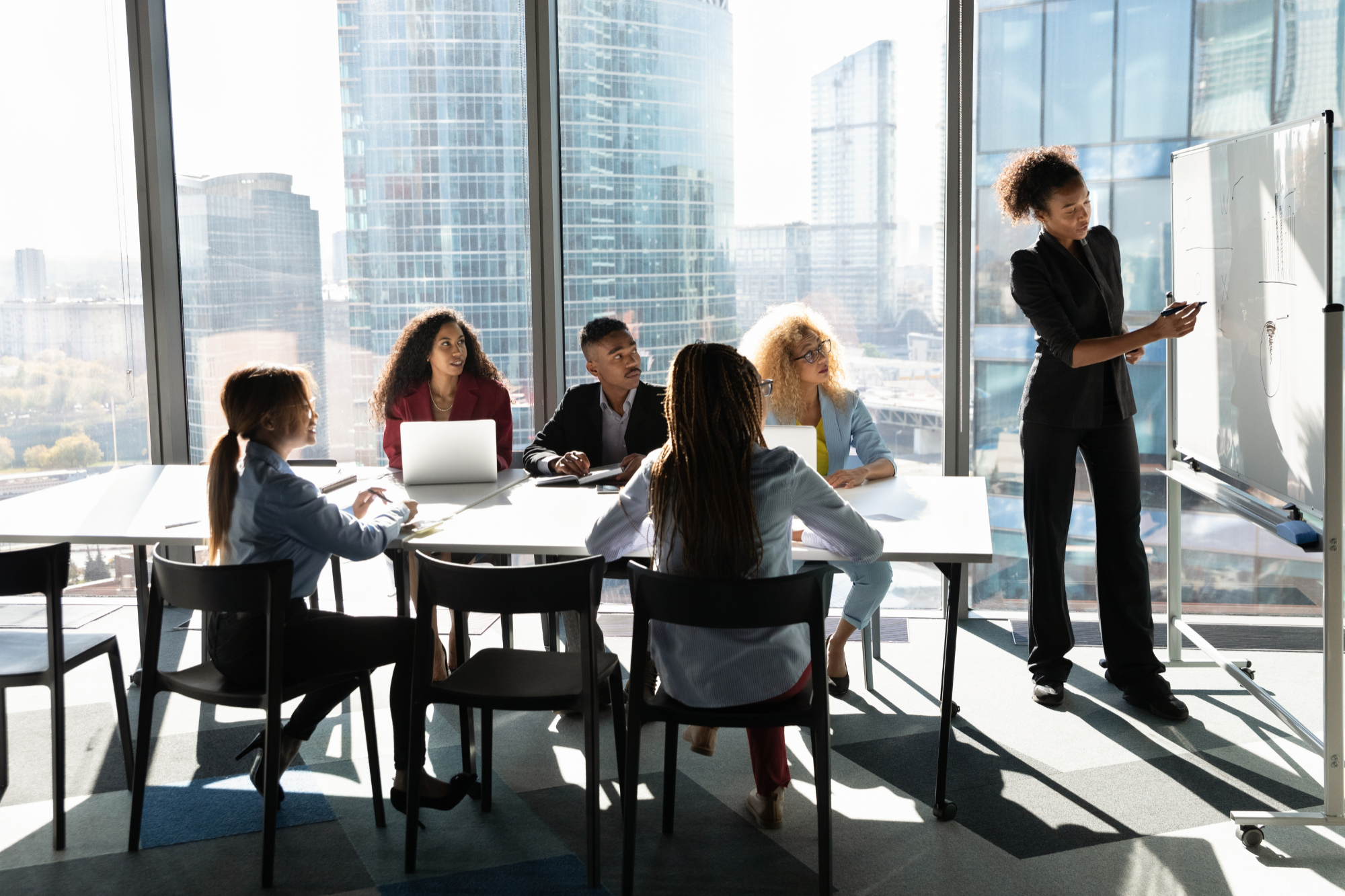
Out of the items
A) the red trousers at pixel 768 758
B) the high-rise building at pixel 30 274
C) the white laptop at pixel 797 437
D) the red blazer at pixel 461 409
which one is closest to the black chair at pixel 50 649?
the red blazer at pixel 461 409

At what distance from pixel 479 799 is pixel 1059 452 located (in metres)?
2.00

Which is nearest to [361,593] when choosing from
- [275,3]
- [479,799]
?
[479,799]

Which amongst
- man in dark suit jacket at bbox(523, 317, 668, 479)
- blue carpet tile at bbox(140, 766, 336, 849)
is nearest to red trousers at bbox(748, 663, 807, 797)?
blue carpet tile at bbox(140, 766, 336, 849)

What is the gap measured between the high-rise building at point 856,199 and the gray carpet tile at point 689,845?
2085mm

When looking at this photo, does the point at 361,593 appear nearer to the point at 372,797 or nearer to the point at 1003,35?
the point at 372,797

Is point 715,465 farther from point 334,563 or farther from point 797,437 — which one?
point 334,563

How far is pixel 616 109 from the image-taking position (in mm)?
4316

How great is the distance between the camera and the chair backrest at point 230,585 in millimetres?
2279

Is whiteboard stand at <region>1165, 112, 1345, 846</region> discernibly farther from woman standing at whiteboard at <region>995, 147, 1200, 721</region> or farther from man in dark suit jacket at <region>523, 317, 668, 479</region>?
man in dark suit jacket at <region>523, 317, 668, 479</region>

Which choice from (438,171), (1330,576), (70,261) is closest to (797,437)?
(1330,576)

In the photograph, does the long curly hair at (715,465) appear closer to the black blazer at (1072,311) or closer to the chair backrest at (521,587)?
the chair backrest at (521,587)

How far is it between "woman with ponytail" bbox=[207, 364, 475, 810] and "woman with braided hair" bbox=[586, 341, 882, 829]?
72 cm

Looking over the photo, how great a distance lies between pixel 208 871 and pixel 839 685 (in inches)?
75.7

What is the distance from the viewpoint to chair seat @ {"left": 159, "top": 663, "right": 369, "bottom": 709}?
2.38 meters
